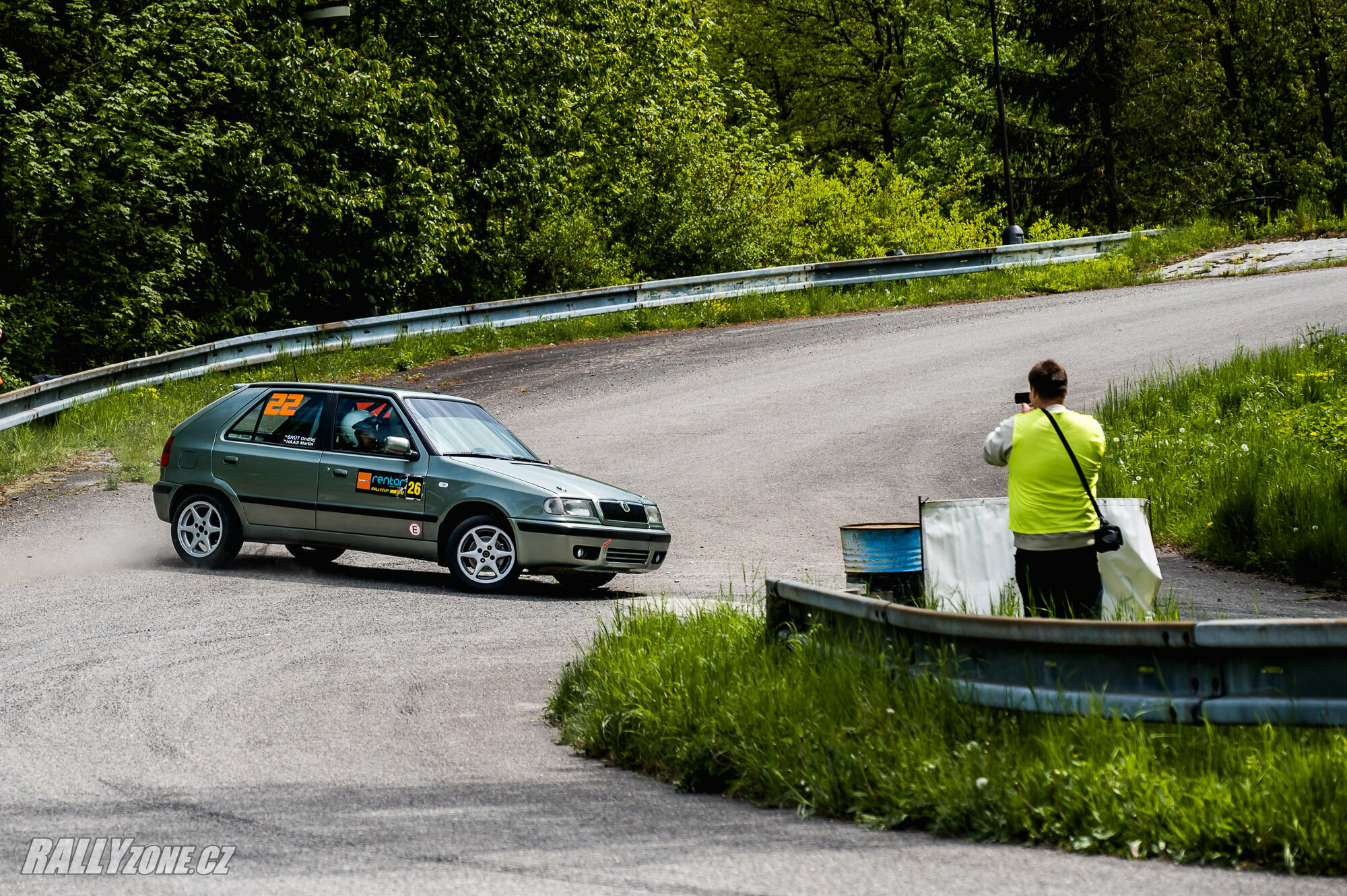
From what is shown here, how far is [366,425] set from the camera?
11.6m

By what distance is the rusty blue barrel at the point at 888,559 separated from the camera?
23.5 ft

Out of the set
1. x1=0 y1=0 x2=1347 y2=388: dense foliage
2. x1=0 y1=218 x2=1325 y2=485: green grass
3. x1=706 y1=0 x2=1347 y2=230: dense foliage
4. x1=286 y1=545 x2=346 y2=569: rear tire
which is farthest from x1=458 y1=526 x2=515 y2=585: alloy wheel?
x1=706 y1=0 x2=1347 y2=230: dense foliage

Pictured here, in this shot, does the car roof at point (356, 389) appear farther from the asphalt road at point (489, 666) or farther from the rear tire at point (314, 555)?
the asphalt road at point (489, 666)

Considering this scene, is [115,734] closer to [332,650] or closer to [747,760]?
[332,650]

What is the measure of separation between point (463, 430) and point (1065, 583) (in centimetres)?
641

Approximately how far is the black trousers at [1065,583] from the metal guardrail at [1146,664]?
4.07ft

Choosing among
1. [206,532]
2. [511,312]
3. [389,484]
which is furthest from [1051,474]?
[511,312]

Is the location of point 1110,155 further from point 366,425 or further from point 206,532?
point 206,532

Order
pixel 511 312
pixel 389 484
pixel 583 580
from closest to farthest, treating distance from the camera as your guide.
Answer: pixel 389 484 < pixel 583 580 < pixel 511 312

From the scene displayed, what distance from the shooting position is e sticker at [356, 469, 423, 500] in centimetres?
1109

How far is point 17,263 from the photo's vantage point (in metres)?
23.2

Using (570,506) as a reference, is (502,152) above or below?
above

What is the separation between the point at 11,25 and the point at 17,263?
13.5 feet

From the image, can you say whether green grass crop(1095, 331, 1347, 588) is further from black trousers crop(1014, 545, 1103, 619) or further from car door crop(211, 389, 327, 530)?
car door crop(211, 389, 327, 530)
